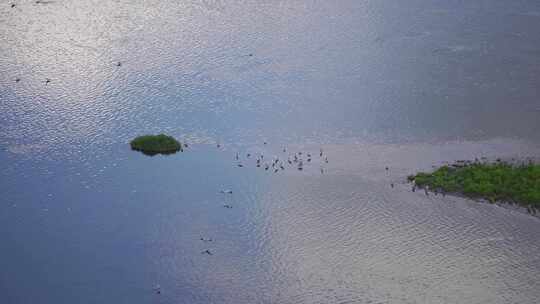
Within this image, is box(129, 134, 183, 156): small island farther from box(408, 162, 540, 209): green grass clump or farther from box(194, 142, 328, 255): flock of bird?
box(408, 162, 540, 209): green grass clump

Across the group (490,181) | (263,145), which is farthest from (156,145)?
(490,181)

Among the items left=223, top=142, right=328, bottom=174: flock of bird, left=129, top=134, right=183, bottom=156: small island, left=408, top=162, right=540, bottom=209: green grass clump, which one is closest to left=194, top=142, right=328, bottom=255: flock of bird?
left=223, top=142, right=328, bottom=174: flock of bird

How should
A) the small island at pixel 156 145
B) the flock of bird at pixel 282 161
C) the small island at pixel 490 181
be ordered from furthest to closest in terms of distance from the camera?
1. the small island at pixel 156 145
2. the flock of bird at pixel 282 161
3. the small island at pixel 490 181

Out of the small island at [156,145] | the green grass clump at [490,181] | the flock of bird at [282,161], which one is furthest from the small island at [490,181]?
the small island at [156,145]

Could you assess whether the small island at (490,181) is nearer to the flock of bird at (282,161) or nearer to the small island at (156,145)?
the flock of bird at (282,161)

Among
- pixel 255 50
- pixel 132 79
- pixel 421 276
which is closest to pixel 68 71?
pixel 132 79

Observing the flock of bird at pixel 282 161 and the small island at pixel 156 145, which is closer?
the flock of bird at pixel 282 161

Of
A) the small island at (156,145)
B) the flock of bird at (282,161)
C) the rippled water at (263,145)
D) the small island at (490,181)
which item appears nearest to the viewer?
the rippled water at (263,145)
